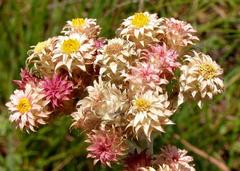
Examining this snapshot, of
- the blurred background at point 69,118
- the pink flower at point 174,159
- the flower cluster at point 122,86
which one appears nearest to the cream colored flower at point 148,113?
the flower cluster at point 122,86

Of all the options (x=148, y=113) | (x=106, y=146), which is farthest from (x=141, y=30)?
(x=106, y=146)

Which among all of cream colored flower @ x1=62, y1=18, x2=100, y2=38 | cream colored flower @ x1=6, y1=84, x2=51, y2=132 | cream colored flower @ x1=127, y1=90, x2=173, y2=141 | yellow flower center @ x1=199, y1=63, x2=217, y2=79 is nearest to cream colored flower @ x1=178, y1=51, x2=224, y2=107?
yellow flower center @ x1=199, y1=63, x2=217, y2=79

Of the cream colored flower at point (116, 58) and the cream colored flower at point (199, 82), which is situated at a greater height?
the cream colored flower at point (116, 58)

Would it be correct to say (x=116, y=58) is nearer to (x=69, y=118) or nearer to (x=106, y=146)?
(x=106, y=146)

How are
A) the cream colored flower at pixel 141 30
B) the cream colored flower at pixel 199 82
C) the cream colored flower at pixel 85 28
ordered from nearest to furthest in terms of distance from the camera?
1. the cream colored flower at pixel 199 82
2. the cream colored flower at pixel 141 30
3. the cream colored flower at pixel 85 28

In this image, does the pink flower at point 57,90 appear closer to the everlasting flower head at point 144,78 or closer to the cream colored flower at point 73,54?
the cream colored flower at point 73,54

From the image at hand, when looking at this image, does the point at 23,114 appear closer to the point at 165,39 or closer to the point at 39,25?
the point at 165,39

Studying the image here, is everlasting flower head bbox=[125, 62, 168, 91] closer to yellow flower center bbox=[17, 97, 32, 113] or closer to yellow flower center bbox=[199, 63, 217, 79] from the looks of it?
yellow flower center bbox=[199, 63, 217, 79]
